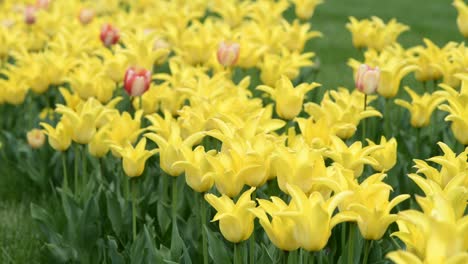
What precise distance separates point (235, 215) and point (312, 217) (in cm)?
33

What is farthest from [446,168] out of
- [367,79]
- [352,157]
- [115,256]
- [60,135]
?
[60,135]

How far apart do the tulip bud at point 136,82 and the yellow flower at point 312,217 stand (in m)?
1.95

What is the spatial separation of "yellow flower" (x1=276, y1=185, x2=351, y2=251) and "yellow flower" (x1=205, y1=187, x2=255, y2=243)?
22cm

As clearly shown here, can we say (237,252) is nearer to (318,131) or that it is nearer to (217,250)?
(217,250)

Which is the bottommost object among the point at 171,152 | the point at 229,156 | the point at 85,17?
the point at 85,17

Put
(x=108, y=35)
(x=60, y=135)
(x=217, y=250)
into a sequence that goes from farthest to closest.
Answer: (x=108, y=35), (x=60, y=135), (x=217, y=250)

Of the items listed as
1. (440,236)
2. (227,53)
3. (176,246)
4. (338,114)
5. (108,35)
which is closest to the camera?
(440,236)

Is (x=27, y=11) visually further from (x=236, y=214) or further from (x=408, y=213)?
(x=408, y=213)

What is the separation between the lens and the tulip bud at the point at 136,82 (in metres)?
4.06

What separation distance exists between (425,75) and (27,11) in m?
3.63

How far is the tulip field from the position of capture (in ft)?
7.88

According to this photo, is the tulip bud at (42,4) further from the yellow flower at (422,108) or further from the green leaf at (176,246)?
the green leaf at (176,246)

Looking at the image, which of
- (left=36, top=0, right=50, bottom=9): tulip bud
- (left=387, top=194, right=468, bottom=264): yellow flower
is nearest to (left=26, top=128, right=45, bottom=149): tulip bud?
(left=36, top=0, right=50, bottom=9): tulip bud

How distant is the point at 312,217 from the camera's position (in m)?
2.22
